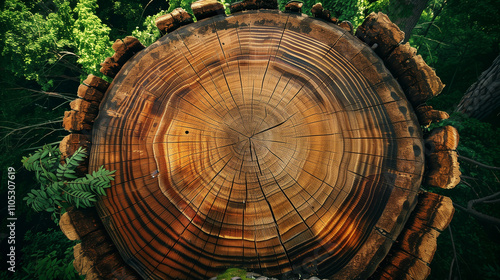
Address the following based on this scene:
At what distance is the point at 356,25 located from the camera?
3713 mm

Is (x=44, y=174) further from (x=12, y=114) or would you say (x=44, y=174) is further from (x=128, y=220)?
(x=12, y=114)

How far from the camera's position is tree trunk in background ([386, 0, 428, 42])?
3877mm

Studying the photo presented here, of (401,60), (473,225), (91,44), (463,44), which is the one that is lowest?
(473,225)

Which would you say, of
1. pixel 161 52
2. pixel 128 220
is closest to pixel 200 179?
pixel 128 220

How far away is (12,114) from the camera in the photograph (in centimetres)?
558

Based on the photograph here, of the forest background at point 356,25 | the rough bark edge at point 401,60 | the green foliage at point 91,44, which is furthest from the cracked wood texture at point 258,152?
the green foliage at point 91,44

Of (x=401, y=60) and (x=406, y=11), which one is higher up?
(x=406, y=11)

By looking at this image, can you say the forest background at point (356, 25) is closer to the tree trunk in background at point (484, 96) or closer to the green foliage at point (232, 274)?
the tree trunk in background at point (484, 96)

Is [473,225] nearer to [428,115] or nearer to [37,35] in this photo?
[428,115]

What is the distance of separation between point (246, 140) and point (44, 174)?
4.66 feet

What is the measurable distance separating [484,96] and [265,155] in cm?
459

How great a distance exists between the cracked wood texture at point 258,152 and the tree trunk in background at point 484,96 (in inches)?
150

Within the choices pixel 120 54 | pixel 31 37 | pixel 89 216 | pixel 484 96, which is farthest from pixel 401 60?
pixel 31 37

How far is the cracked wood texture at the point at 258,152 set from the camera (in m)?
1.38
